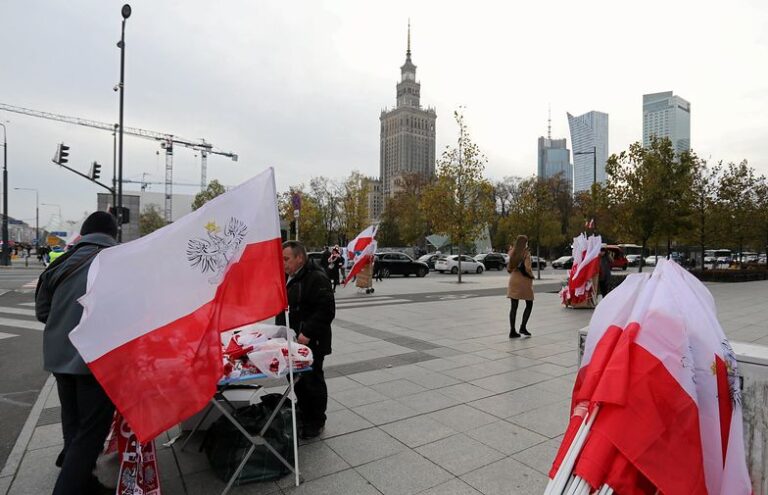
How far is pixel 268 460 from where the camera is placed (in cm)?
354

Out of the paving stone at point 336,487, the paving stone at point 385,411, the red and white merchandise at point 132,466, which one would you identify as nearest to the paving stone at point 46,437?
the red and white merchandise at point 132,466

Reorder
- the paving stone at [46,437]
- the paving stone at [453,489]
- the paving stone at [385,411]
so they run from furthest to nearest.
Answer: the paving stone at [385,411] < the paving stone at [46,437] < the paving stone at [453,489]

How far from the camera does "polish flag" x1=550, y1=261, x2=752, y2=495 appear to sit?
190cm

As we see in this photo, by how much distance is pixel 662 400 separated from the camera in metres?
1.98

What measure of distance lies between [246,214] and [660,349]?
2732 mm

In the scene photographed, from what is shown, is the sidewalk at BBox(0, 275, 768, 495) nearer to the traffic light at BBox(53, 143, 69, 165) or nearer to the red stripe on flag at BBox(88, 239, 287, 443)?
the red stripe on flag at BBox(88, 239, 287, 443)

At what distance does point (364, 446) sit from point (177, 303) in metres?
2.06

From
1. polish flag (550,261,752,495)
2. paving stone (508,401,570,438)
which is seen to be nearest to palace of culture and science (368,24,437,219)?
paving stone (508,401,570,438)

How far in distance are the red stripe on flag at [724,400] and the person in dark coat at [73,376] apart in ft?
11.0

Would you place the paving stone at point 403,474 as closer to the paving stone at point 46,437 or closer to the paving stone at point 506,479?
the paving stone at point 506,479

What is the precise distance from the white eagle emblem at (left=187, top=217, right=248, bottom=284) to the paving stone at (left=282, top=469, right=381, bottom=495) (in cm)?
158

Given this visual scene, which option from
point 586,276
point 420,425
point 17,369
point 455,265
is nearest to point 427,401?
point 420,425

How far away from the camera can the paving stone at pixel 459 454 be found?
3.69 meters

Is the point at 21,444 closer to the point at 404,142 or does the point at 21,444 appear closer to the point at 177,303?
the point at 177,303
